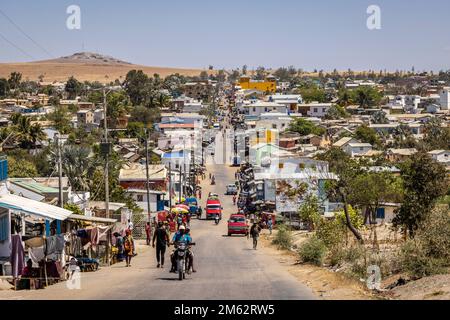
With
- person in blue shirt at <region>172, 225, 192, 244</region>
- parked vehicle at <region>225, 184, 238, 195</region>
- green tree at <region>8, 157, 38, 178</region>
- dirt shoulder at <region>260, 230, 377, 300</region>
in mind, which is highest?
person in blue shirt at <region>172, 225, 192, 244</region>

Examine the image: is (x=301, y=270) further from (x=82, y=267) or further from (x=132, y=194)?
(x=132, y=194)

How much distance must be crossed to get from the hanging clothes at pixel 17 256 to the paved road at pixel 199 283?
3.71ft

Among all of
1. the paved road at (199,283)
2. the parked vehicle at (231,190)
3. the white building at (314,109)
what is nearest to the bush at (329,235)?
the paved road at (199,283)

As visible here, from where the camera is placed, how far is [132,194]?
216ft

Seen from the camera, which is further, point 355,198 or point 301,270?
point 355,198

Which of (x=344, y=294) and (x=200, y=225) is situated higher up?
(x=344, y=294)

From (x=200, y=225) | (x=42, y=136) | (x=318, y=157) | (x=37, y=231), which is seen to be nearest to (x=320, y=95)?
(x=42, y=136)

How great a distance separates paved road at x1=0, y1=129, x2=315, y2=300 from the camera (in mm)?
15570

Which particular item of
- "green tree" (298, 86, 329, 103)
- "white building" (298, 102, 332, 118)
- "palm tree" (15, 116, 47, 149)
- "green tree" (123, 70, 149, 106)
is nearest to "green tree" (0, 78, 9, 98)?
"green tree" (123, 70, 149, 106)

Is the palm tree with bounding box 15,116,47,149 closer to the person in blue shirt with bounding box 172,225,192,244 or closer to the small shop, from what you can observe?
the small shop

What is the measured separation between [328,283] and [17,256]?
23.6 feet

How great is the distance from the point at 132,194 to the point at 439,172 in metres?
33.7

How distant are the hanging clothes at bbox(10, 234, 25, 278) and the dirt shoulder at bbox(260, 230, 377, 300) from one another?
649 centimetres

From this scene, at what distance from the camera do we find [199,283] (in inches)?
705
